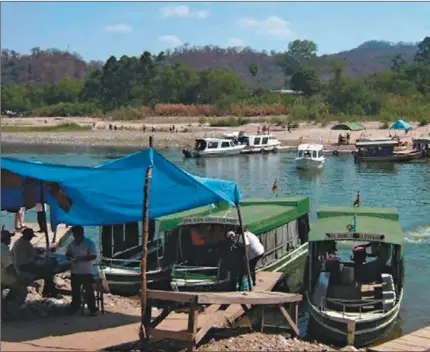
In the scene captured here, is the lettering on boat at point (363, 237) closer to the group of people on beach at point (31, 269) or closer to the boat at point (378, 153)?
the group of people on beach at point (31, 269)

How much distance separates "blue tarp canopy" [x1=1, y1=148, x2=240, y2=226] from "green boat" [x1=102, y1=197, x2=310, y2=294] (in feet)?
6.15

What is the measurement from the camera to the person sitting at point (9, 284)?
43.3 feet

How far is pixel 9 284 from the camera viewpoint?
13.3 m

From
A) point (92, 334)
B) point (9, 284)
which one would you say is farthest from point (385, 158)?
point (92, 334)

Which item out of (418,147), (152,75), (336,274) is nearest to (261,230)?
(336,274)

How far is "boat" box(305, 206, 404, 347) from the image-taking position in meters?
15.4

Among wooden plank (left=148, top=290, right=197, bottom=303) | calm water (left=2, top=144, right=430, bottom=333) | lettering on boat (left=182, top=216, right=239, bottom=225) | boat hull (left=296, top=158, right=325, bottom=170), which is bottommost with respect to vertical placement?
calm water (left=2, top=144, right=430, bottom=333)

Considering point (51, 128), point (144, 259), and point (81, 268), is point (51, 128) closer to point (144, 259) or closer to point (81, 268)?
point (81, 268)

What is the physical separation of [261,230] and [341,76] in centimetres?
9853

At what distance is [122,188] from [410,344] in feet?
18.0

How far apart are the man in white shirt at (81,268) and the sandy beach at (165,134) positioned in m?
64.1

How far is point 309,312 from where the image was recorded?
16.5 m

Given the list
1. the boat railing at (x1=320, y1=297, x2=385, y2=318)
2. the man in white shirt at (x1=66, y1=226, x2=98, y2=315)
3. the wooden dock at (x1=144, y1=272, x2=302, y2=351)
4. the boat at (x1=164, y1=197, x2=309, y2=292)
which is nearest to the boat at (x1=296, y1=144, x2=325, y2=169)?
the boat at (x1=164, y1=197, x2=309, y2=292)

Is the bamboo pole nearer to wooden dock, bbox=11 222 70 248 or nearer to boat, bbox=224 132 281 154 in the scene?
wooden dock, bbox=11 222 70 248
